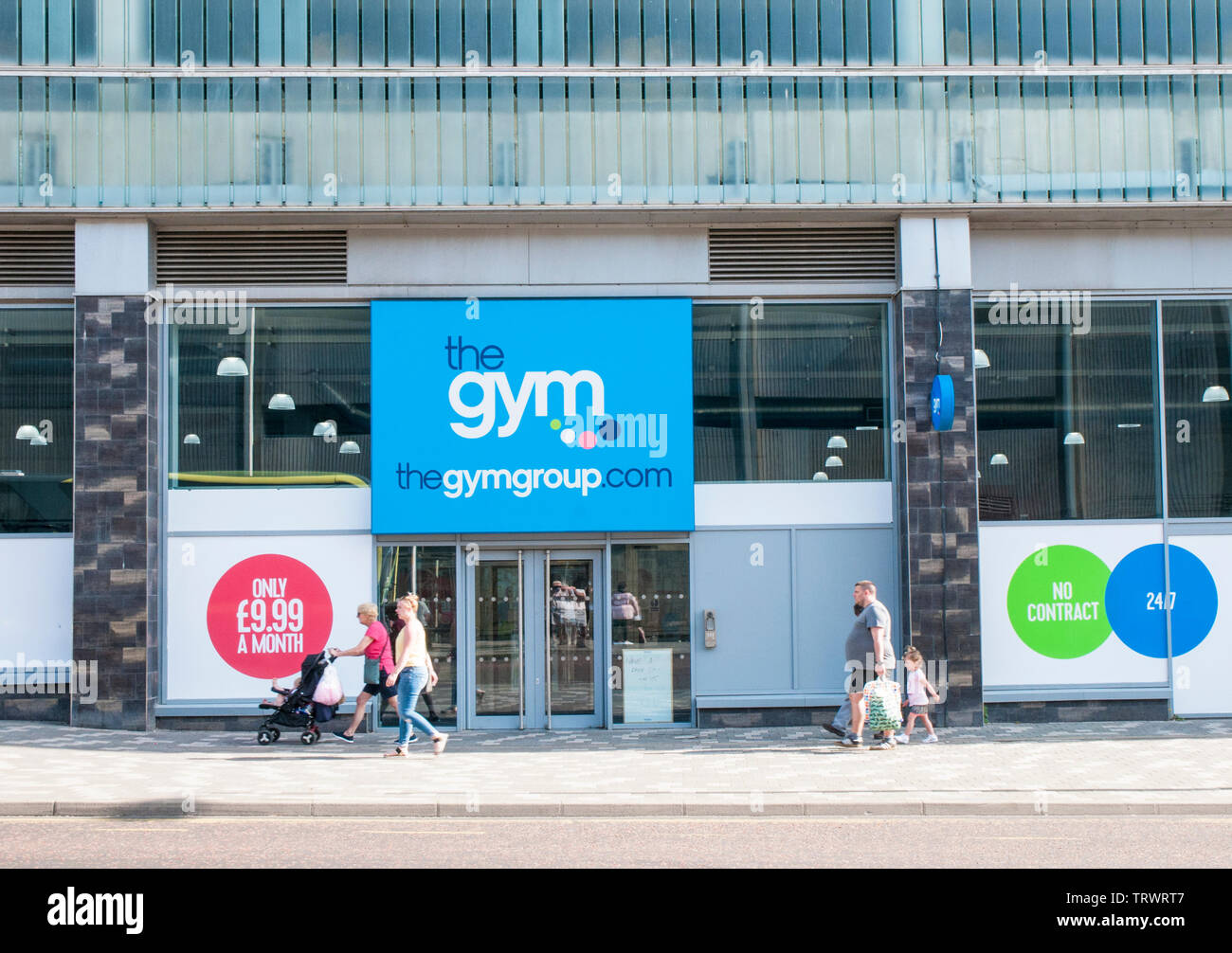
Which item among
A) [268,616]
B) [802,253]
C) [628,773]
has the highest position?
[802,253]

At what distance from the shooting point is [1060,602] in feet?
53.1

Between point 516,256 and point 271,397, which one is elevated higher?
point 516,256

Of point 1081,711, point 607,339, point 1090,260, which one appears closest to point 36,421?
point 607,339

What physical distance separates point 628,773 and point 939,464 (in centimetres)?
615

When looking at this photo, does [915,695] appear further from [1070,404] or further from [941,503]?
[1070,404]

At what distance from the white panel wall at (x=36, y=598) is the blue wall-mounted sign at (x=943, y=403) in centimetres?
1083

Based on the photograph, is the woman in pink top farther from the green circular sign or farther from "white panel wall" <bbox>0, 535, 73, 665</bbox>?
the green circular sign

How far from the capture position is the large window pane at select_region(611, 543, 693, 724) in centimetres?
1591

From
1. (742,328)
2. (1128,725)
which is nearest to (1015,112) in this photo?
(742,328)

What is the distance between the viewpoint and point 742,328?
16312 mm

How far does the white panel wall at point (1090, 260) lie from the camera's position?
16.4 meters

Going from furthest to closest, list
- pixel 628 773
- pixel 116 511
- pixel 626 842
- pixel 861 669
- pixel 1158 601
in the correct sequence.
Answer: pixel 1158 601, pixel 116 511, pixel 861 669, pixel 628 773, pixel 626 842

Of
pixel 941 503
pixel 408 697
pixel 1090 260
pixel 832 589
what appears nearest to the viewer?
pixel 408 697
